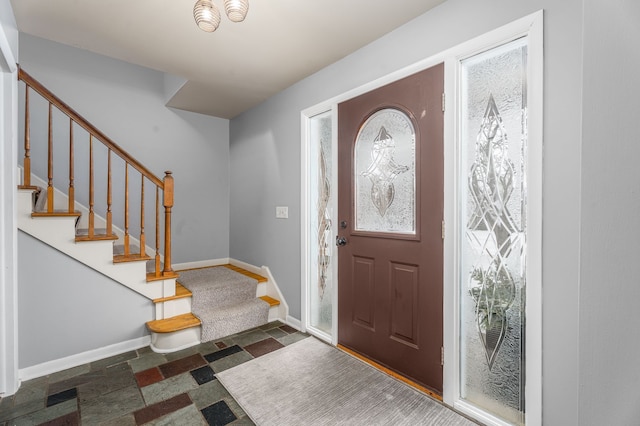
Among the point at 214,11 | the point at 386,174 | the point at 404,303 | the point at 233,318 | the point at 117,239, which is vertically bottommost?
the point at 233,318

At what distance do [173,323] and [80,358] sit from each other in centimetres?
67

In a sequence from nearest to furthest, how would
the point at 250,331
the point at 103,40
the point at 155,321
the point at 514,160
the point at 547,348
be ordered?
the point at 547,348, the point at 514,160, the point at 103,40, the point at 155,321, the point at 250,331

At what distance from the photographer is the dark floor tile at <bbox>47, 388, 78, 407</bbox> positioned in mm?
1772

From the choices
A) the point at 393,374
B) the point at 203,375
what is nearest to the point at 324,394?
the point at 393,374

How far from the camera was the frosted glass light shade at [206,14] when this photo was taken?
1419mm

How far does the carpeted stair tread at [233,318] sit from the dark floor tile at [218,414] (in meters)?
0.92

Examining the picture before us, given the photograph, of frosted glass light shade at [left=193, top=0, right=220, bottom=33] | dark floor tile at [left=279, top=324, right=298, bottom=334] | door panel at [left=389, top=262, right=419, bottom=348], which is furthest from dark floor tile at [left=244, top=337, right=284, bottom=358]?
frosted glass light shade at [left=193, top=0, right=220, bottom=33]

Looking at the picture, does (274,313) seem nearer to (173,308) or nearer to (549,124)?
(173,308)

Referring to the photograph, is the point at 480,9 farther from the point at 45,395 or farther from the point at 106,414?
the point at 45,395

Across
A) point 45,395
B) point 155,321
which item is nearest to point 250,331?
point 155,321

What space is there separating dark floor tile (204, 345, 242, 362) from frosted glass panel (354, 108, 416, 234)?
149 cm

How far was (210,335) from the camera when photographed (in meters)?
2.61

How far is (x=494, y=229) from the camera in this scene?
5.23ft

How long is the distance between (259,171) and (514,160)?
2.65 meters
